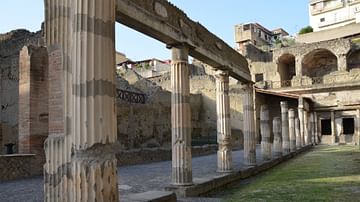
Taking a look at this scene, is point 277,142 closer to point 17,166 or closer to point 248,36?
point 17,166

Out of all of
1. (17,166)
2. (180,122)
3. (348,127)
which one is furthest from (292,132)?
(17,166)

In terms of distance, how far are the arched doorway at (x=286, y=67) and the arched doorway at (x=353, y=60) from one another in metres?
4.37

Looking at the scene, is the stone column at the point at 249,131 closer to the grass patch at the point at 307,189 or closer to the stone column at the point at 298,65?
the grass patch at the point at 307,189

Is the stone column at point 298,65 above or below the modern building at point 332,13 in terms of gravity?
below

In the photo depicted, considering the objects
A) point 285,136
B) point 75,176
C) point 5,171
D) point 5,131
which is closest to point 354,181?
point 75,176

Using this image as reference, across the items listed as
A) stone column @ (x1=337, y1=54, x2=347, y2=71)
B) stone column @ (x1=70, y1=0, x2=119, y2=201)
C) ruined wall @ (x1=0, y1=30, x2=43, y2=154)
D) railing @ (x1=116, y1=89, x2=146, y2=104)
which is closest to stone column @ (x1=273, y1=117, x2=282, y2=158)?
railing @ (x1=116, y1=89, x2=146, y2=104)

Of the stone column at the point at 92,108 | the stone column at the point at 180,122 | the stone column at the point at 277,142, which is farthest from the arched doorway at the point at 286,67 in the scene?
the stone column at the point at 92,108

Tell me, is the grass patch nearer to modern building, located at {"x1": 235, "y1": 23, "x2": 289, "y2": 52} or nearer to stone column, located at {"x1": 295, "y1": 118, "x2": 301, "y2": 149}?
stone column, located at {"x1": 295, "y1": 118, "x2": 301, "y2": 149}

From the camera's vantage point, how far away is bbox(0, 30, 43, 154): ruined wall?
14.3 metres

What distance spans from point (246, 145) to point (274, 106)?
18292mm

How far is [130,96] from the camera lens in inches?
681

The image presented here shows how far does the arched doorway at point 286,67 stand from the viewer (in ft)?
102

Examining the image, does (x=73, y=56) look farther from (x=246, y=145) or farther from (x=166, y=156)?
(x=166, y=156)

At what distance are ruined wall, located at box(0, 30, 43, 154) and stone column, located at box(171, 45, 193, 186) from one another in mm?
8858
